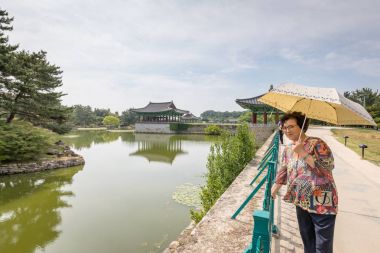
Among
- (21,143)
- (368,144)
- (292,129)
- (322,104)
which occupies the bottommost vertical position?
(368,144)

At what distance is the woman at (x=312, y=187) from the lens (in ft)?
7.01

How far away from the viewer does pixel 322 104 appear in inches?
122

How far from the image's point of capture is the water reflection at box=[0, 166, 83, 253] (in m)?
6.30

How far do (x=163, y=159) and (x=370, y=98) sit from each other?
149 ft

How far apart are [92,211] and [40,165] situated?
776 centimetres

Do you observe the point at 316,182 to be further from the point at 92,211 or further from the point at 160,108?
the point at 160,108

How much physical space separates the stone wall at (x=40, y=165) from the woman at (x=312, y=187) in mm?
14666

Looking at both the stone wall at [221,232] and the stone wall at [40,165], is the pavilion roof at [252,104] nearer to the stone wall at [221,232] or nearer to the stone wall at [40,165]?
the stone wall at [40,165]

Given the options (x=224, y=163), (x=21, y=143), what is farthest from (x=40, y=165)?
(x=224, y=163)

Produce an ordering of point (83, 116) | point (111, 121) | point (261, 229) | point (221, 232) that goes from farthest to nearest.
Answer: point (83, 116)
point (111, 121)
point (221, 232)
point (261, 229)

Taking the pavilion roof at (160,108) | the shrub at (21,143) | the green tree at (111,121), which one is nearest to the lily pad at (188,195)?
the shrub at (21,143)

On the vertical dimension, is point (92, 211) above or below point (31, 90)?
below

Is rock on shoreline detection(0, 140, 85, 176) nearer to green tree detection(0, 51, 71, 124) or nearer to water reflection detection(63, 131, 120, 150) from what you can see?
green tree detection(0, 51, 71, 124)

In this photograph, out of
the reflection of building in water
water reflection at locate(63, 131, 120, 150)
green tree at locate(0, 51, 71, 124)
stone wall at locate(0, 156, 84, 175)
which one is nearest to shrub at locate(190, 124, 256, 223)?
the reflection of building in water
